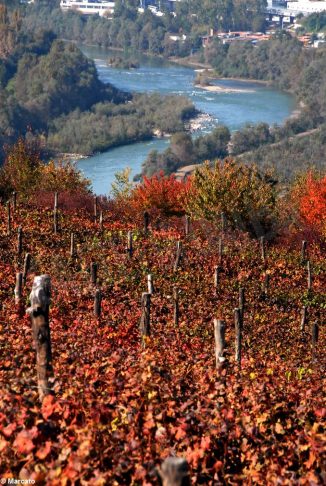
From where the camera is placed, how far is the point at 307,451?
6.73m

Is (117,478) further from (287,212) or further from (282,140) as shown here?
(282,140)

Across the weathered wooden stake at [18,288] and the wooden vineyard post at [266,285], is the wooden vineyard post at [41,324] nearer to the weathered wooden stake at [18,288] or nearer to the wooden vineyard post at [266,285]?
the weathered wooden stake at [18,288]

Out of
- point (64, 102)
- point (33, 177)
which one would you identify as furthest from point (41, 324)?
point (64, 102)

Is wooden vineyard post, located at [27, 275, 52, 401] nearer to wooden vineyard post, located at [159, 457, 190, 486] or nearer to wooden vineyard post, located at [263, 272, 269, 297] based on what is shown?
wooden vineyard post, located at [159, 457, 190, 486]

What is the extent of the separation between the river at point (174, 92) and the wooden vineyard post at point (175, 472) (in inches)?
2324

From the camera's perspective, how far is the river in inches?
3130

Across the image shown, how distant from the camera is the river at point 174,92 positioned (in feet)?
261

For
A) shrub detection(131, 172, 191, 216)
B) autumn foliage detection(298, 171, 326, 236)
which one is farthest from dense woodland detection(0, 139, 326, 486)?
autumn foliage detection(298, 171, 326, 236)

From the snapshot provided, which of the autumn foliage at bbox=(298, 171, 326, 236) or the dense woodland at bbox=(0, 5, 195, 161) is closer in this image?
the autumn foliage at bbox=(298, 171, 326, 236)

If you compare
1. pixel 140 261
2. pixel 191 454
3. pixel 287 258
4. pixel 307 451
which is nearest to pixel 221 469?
pixel 191 454

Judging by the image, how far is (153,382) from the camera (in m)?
7.41

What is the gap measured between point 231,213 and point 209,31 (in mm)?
164382

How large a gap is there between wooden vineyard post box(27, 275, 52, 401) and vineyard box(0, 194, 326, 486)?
56 mm

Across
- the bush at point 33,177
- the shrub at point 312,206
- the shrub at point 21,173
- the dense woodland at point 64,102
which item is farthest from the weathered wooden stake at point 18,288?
the dense woodland at point 64,102
